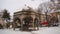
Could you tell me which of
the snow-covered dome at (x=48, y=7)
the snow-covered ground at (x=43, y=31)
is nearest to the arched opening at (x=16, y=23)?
the snow-covered ground at (x=43, y=31)

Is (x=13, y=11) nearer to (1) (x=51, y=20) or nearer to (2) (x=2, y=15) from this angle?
(2) (x=2, y=15)

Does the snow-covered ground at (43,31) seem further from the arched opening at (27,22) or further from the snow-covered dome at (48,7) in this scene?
the snow-covered dome at (48,7)

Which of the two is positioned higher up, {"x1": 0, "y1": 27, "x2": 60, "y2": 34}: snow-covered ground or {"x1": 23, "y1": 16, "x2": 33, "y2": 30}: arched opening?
{"x1": 23, "y1": 16, "x2": 33, "y2": 30}: arched opening

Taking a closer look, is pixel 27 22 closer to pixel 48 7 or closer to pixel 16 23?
pixel 16 23

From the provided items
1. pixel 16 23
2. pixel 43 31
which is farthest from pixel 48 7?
pixel 16 23

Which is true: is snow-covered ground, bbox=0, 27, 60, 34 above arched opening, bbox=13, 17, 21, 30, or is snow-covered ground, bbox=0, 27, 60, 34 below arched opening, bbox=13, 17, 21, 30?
below

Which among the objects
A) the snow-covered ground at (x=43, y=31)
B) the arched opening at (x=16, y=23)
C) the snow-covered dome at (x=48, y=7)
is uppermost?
the snow-covered dome at (x=48, y=7)

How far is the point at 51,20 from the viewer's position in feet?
4.19

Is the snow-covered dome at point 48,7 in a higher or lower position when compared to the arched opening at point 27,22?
higher

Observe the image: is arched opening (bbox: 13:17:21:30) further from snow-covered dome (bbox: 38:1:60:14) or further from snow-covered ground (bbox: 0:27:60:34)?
snow-covered dome (bbox: 38:1:60:14)

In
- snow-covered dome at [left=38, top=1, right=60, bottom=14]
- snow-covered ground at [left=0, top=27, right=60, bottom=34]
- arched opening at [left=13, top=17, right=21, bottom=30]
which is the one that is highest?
snow-covered dome at [left=38, top=1, right=60, bottom=14]

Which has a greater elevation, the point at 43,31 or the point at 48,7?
the point at 48,7

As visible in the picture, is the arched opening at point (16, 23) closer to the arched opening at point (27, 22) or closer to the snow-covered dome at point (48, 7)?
the arched opening at point (27, 22)

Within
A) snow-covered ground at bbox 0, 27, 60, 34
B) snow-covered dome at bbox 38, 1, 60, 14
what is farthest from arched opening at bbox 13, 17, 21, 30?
snow-covered dome at bbox 38, 1, 60, 14
